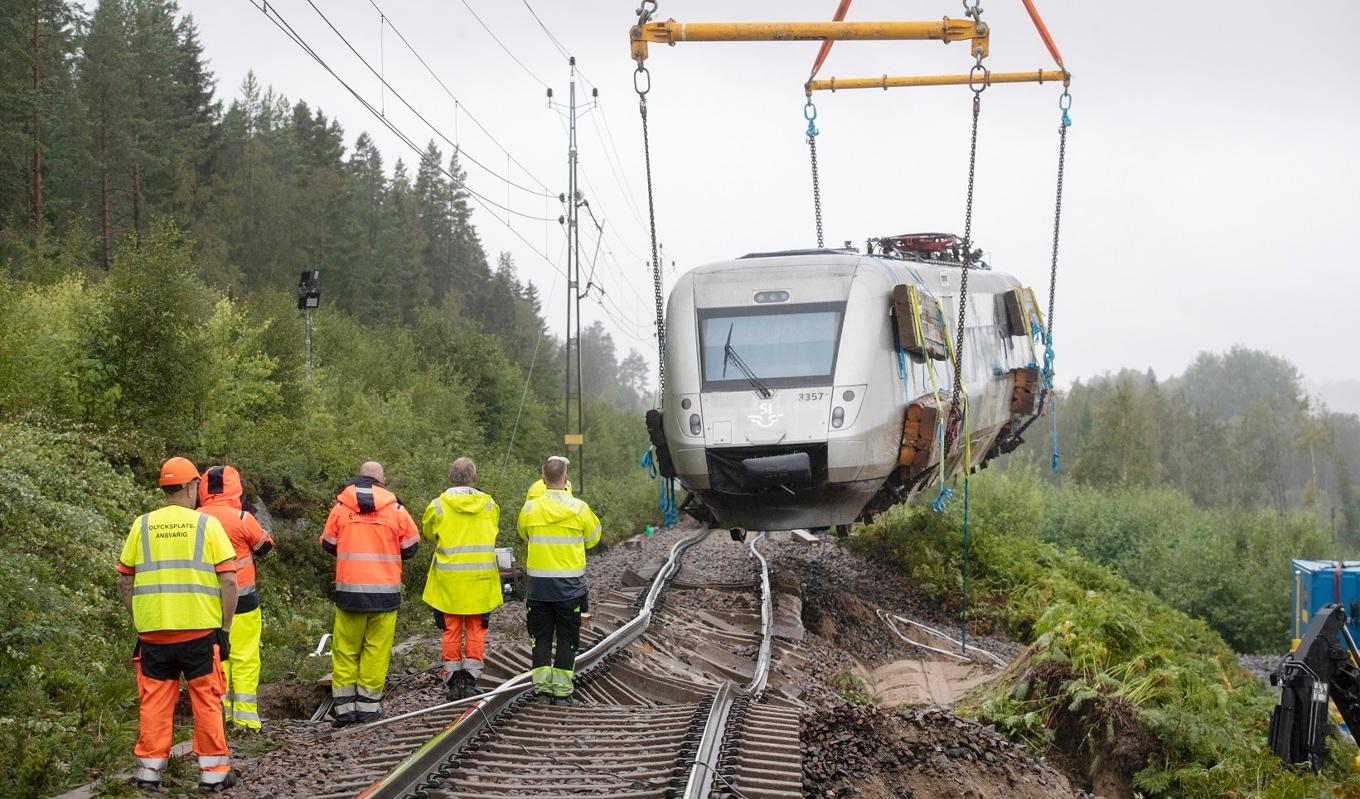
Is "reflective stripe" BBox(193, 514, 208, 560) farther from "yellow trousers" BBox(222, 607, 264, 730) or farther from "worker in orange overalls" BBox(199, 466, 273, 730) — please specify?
"yellow trousers" BBox(222, 607, 264, 730)

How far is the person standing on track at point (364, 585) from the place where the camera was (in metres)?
8.77

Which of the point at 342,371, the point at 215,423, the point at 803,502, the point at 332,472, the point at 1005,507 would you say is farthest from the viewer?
the point at 342,371

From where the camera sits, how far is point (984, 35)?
1381 centimetres

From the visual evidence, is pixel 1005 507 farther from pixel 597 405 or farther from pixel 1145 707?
pixel 597 405

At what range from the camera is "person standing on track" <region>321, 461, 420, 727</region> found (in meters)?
8.77

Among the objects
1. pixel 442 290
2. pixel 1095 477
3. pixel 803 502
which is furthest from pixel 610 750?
pixel 1095 477

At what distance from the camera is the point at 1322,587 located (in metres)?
19.4

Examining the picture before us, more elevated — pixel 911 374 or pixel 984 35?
pixel 984 35

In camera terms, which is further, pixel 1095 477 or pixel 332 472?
pixel 1095 477

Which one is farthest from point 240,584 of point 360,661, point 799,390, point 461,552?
point 799,390

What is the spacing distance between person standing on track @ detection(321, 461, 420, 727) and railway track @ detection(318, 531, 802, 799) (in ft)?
2.03

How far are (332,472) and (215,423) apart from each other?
7.49 ft

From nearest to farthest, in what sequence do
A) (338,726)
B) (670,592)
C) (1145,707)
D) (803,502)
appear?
(338,726), (1145,707), (803,502), (670,592)

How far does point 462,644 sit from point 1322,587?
50.4 feet
